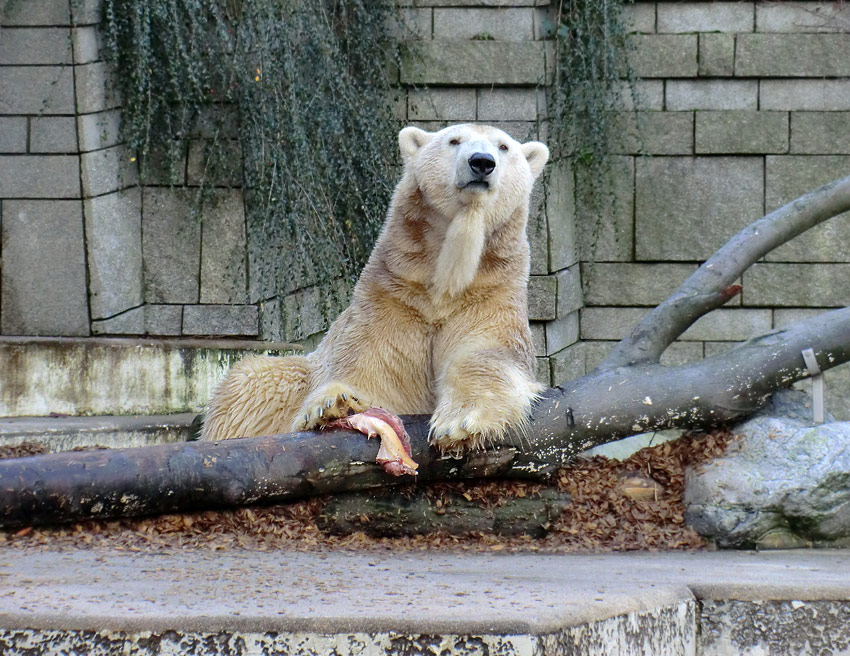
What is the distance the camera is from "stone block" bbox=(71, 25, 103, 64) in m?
5.23

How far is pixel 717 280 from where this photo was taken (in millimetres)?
4094

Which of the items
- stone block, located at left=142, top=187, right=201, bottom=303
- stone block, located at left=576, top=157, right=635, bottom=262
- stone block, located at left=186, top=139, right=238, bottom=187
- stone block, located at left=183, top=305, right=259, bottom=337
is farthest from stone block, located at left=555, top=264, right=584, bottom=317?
stone block, located at left=142, top=187, right=201, bottom=303

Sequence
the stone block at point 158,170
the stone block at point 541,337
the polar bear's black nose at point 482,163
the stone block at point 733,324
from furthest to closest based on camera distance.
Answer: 1. the stone block at point 733,324
2. the stone block at point 541,337
3. the stone block at point 158,170
4. the polar bear's black nose at point 482,163

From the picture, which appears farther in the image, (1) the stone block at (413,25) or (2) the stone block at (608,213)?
(2) the stone block at (608,213)

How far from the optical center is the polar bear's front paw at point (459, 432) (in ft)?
11.1

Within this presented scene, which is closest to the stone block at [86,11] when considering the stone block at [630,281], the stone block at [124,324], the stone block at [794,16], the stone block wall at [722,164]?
the stone block at [124,324]

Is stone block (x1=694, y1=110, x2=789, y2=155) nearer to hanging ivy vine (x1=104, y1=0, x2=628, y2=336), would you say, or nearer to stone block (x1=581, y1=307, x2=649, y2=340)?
hanging ivy vine (x1=104, y1=0, x2=628, y2=336)

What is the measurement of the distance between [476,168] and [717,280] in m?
1.12

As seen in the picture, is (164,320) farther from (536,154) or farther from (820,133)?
(820,133)

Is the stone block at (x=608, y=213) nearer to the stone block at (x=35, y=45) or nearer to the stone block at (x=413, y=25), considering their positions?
the stone block at (x=413, y=25)

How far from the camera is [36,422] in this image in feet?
16.5

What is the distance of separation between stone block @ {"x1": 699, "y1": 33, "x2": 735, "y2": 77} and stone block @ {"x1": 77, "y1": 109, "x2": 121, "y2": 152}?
10.8 ft

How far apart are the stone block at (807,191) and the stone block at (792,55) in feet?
1.61

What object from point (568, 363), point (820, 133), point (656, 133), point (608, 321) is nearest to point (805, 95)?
point (820, 133)
